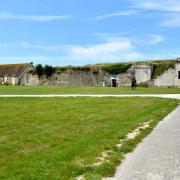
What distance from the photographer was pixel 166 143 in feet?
36.6

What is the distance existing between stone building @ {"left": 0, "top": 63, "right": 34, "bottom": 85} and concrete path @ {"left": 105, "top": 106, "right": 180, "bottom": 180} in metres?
70.5

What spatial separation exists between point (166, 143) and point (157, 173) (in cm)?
350

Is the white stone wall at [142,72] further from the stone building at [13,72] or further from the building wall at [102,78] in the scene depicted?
the stone building at [13,72]

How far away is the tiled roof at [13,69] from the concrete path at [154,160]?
7502 centimetres

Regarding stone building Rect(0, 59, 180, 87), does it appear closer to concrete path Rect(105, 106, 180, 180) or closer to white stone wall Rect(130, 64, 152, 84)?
white stone wall Rect(130, 64, 152, 84)

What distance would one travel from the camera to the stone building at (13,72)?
277 feet

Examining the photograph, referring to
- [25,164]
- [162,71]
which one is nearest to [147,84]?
[162,71]

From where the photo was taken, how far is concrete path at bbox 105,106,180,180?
7594 mm

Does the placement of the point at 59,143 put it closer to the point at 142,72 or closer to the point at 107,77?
the point at 142,72

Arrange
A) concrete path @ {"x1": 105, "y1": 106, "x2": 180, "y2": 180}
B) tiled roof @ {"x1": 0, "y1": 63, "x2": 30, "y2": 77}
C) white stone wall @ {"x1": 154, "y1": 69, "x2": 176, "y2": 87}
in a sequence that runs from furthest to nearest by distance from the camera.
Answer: tiled roof @ {"x1": 0, "y1": 63, "x2": 30, "y2": 77} → white stone wall @ {"x1": 154, "y1": 69, "x2": 176, "y2": 87} → concrete path @ {"x1": 105, "y1": 106, "x2": 180, "y2": 180}

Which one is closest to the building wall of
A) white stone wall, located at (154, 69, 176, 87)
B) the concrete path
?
white stone wall, located at (154, 69, 176, 87)

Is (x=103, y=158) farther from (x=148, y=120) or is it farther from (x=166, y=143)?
(x=148, y=120)

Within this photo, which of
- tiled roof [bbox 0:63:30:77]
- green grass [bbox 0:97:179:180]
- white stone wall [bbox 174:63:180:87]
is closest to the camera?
green grass [bbox 0:97:179:180]

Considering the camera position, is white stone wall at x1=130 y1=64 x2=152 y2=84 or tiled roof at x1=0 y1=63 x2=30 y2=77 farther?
tiled roof at x1=0 y1=63 x2=30 y2=77
